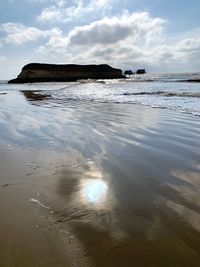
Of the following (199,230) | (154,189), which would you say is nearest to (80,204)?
(154,189)

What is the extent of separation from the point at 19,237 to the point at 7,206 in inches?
28.9

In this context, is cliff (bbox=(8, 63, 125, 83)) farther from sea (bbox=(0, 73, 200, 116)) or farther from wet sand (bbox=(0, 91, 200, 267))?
wet sand (bbox=(0, 91, 200, 267))

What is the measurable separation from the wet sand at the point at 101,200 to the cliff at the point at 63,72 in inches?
3651

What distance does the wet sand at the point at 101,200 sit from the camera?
2594 mm

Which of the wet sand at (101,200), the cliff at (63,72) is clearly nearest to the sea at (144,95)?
the wet sand at (101,200)

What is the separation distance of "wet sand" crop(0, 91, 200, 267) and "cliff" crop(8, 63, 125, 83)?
9274cm

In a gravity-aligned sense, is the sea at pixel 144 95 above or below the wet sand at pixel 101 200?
below

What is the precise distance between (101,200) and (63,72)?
344 feet

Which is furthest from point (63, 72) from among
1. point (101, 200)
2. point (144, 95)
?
point (101, 200)

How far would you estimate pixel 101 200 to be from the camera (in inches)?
142

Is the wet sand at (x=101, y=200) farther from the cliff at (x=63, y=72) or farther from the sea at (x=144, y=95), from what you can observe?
the cliff at (x=63, y=72)

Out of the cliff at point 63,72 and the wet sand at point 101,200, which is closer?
the wet sand at point 101,200

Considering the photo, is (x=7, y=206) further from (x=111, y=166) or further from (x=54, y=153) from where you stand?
(x=54, y=153)

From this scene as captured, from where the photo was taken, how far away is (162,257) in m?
2.53
